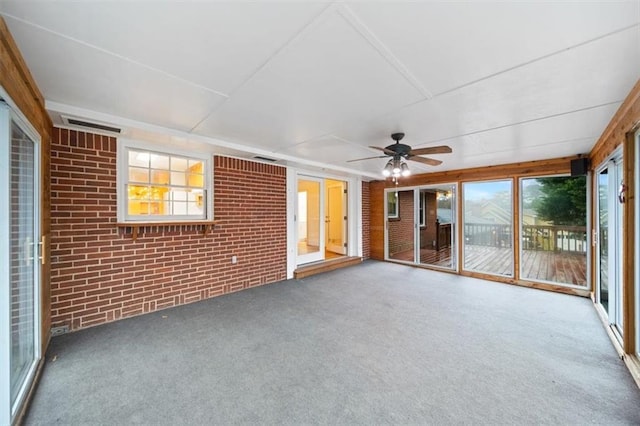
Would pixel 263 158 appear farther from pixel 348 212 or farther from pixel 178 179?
pixel 348 212

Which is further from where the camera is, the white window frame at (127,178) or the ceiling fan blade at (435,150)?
the white window frame at (127,178)

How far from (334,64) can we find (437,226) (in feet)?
22.8

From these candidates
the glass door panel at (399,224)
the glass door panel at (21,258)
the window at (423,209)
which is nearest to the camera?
the glass door panel at (21,258)

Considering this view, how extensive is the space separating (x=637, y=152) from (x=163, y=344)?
4.58m

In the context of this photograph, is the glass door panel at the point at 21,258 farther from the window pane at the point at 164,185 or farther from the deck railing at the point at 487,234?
the deck railing at the point at 487,234

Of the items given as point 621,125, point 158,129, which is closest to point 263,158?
point 158,129

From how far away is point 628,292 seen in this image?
7.16 ft

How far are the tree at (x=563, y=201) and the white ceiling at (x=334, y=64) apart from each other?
1662mm

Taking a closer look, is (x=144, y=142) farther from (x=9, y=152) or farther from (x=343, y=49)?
(x=343, y=49)

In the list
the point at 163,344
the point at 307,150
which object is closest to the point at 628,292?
the point at 307,150

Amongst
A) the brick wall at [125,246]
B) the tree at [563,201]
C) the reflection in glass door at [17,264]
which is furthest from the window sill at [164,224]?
the tree at [563,201]

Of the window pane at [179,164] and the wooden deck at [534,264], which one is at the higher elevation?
the window pane at [179,164]

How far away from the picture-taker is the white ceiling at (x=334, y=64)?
123 cm

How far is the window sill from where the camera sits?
3.04 meters
